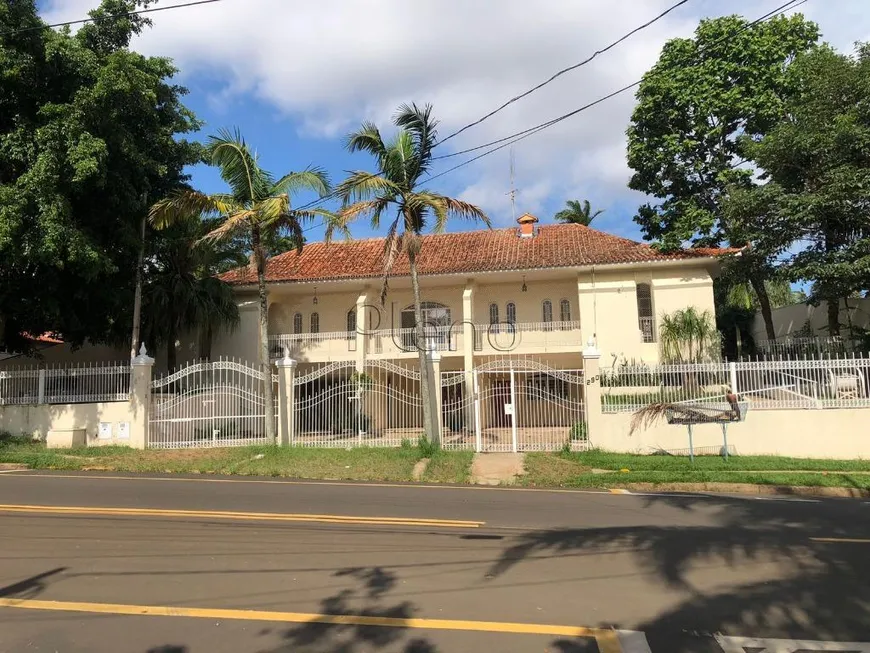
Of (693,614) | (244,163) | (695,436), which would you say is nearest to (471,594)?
(693,614)

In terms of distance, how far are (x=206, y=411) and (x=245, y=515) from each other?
8444 millimetres

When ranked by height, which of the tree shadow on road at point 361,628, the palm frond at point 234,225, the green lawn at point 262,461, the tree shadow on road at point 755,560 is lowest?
the tree shadow on road at point 755,560

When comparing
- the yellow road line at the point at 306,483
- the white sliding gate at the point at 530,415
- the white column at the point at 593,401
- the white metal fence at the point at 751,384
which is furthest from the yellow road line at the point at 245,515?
the white metal fence at the point at 751,384

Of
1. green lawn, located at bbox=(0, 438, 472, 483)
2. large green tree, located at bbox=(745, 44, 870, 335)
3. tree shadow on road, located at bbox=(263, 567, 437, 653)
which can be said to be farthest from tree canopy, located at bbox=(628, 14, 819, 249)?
tree shadow on road, located at bbox=(263, 567, 437, 653)

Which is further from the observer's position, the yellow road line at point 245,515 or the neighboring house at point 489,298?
the neighboring house at point 489,298

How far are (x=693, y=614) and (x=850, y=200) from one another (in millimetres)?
15585

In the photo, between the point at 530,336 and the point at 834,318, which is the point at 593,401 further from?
the point at 834,318

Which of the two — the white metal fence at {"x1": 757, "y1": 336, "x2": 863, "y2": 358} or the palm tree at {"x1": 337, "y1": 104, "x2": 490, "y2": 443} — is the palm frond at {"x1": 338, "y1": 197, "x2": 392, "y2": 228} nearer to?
the palm tree at {"x1": 337, "y1": 104, "x2": 490, "y2": 443}

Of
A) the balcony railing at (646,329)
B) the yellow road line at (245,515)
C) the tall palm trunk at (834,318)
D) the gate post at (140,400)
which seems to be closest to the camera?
the yellow road line at (245,515)

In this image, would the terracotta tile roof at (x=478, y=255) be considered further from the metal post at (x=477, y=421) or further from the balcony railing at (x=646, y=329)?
the metal post at (x=477, y=421)

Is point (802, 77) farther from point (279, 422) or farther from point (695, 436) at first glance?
point (279, 422)

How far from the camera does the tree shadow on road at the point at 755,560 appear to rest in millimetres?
4262

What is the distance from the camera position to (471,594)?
15.9ft

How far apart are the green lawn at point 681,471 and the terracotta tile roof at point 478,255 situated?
355 inches
